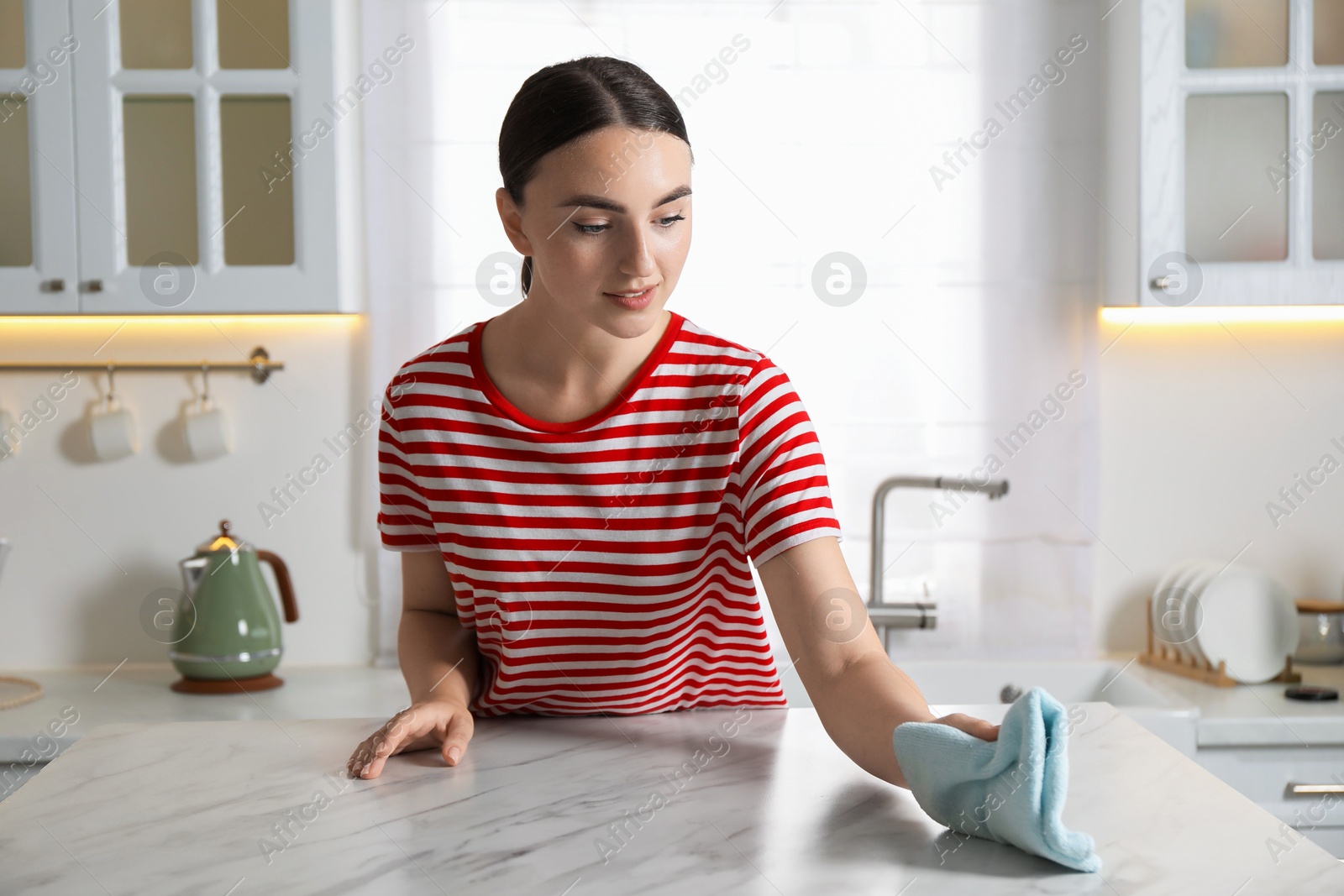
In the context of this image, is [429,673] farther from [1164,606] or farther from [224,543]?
[1164,606]

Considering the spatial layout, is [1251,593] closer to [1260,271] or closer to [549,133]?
[1260,271]

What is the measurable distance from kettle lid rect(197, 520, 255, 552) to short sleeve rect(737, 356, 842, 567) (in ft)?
3.92

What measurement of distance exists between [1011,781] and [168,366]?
1773mm

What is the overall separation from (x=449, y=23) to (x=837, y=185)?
0.73 meters

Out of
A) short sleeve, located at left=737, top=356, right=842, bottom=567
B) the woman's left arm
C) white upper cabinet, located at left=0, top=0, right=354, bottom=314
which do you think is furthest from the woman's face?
white upper cabinet, located at left=0, top=0, right=354, bottom=314

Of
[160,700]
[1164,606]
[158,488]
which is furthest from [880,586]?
[158,488]

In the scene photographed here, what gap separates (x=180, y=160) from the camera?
1782mm

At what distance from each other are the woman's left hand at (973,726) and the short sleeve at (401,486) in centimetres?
48

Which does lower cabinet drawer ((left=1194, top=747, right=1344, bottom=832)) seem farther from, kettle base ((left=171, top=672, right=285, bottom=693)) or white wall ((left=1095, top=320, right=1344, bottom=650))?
kettle base ((left=171, top=672, right=285, bottom=693))

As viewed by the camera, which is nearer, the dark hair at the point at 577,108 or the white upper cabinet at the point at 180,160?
the dark hair at the point at 577,108

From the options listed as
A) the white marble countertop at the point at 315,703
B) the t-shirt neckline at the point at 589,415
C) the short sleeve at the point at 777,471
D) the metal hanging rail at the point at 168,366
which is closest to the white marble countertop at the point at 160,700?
the white marble countertop at the point at 315,703

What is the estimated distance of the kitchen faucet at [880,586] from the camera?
1.93 m

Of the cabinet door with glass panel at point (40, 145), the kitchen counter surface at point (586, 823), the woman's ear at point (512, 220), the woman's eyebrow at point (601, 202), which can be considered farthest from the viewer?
the cabinet door with glass panel at point (40, 145)

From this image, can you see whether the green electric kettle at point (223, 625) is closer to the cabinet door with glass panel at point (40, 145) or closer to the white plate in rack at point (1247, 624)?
the cabinet door with glass panel at point (40, 145)
